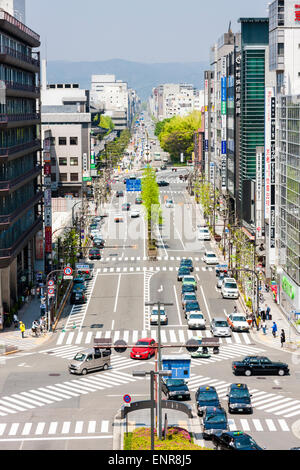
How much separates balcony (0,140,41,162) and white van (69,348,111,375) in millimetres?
22895

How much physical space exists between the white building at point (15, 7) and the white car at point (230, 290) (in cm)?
4063

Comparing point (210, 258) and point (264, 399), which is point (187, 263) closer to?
point (210, 258)

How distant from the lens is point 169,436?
43.6m

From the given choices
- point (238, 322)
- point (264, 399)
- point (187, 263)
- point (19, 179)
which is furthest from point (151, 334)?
point (187, 263)

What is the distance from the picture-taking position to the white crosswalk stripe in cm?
7175

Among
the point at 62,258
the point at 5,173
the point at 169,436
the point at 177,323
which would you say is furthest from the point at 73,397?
the point at 62,258

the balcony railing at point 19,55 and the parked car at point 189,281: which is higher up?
the balcony railing at point 19,55

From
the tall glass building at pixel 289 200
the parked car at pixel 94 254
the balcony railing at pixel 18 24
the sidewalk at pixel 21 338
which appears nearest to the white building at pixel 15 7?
the balcony railing at pixel 18 24

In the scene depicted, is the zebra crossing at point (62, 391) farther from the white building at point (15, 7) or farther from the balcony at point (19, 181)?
the white building at point (15, 7)

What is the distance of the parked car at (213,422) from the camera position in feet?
148

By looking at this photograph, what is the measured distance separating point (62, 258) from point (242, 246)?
2179cm

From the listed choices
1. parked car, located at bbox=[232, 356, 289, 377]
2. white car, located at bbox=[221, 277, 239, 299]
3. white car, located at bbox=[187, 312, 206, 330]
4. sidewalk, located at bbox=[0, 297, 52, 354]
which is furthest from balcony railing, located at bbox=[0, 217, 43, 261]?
parked car, located at bbox=[232, 356, 289, 377]

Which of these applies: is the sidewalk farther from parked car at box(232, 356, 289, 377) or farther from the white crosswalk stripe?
parked car at box(232, 356, 289, 377)
